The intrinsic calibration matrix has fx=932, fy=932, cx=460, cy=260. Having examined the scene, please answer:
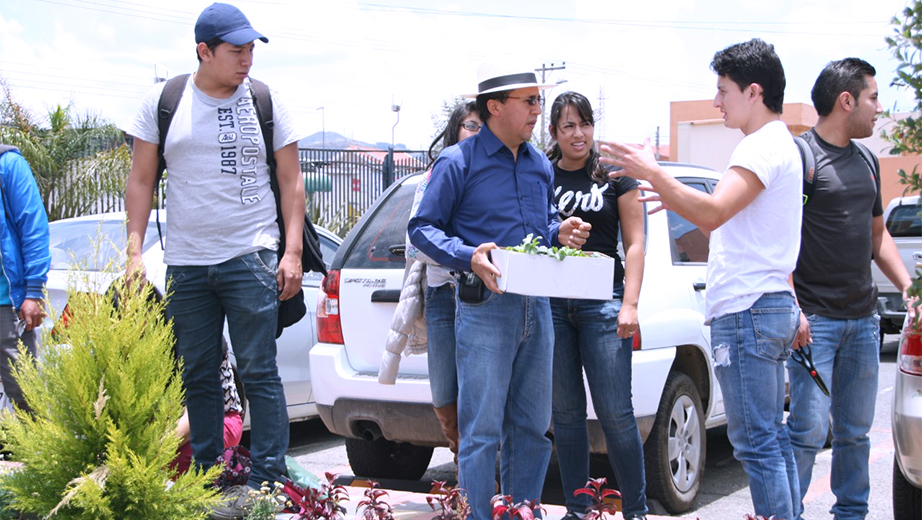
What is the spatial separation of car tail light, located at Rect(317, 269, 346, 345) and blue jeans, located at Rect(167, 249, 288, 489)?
127 centimetres

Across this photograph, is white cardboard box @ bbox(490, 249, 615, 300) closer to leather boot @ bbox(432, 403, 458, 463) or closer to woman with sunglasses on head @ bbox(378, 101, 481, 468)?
woman with sunglasses on head @ bbox(378, 101, 481, 468)

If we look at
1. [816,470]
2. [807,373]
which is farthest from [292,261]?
[816,470]

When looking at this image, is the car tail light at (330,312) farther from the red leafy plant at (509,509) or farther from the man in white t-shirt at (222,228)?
the red leafy plant at (509,509)

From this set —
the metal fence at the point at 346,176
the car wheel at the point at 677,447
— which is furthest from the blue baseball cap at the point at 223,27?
the metal fence at the point at 346,176

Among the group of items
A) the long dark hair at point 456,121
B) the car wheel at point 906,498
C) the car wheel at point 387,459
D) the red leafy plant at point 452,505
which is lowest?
the car wheel at point 387,459

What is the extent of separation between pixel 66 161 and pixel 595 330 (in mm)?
12994

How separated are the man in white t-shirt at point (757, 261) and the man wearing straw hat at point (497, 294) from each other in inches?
17.9

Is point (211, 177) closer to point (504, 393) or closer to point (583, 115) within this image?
point (504, 393)

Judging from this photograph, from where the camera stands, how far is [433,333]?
159 inches

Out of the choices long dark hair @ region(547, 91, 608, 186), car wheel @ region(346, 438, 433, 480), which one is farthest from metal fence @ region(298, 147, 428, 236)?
long dark hair @ region(547, 91, 608, 186)

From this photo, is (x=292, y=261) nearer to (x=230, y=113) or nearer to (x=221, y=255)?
(x=221, y=255)

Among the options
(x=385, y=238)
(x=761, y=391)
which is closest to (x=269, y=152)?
(x=385, y=238)

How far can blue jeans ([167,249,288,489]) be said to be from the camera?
3883 mm

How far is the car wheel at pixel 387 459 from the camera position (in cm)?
559
